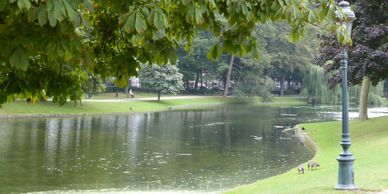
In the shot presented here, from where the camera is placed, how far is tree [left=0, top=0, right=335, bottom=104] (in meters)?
4.20

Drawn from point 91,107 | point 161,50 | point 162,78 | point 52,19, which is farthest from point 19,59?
point 162,78

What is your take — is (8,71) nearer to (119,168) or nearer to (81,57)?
(81,57)

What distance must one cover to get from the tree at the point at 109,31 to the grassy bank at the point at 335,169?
6.50 m

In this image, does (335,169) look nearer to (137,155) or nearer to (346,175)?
(346,175)

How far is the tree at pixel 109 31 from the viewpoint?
13.8 feet

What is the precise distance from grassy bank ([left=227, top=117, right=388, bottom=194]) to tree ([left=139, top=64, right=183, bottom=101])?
34968mm

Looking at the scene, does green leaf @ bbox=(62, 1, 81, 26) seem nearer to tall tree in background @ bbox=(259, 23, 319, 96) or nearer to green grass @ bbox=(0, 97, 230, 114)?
green grass @ bbox=(0, 97, 230, 114)

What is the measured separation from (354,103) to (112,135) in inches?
2096

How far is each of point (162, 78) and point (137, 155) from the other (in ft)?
135

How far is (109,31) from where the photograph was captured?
6652 millimetres

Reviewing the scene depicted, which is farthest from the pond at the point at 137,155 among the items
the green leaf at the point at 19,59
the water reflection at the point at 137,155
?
the green leaf at the point at 19,59

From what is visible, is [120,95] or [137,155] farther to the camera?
[120,95]

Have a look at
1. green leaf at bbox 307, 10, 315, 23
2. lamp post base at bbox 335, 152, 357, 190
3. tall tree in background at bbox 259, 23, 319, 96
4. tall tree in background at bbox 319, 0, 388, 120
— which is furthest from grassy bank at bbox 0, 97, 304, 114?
green leaf at bbox 307, 10, 315, 23

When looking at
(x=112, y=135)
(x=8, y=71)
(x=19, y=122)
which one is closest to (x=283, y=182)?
(x=8, y=71)
